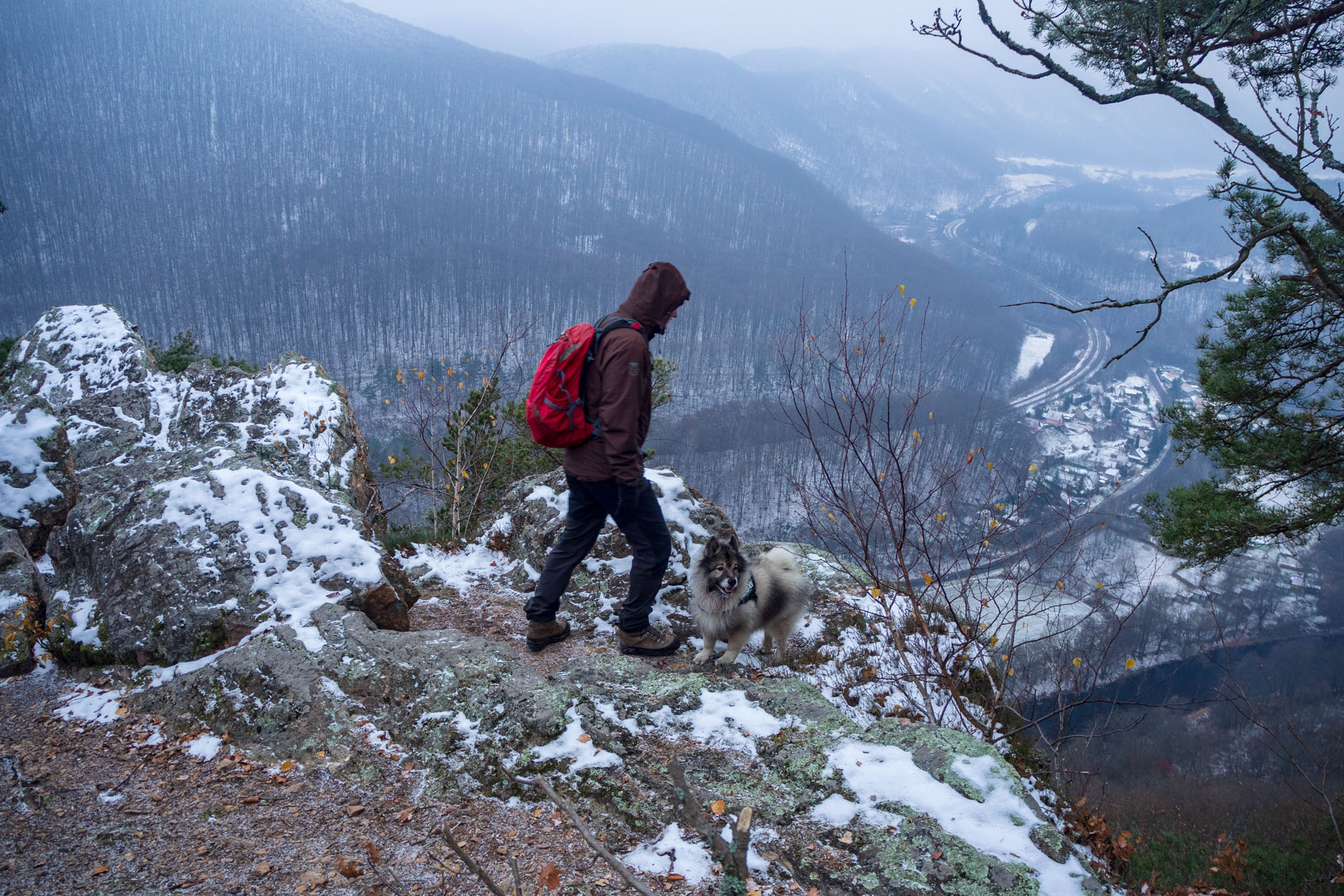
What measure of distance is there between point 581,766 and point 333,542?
99.8 inches

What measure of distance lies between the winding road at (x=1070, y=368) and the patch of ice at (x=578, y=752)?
42.9 m

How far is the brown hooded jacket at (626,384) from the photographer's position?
3.79 m

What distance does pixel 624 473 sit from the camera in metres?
3.90

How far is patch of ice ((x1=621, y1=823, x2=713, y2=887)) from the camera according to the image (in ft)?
8.38

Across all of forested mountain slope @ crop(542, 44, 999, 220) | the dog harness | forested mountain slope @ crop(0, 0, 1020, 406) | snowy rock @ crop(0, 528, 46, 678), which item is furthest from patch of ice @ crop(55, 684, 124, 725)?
forested mountain slope @ crop(542, 44, 999, 220)

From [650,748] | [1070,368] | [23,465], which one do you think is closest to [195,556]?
[23,465]

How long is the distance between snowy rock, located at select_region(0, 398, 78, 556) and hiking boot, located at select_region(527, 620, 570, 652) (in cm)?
407

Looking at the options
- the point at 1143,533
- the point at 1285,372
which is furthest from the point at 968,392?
the point at 1285,372

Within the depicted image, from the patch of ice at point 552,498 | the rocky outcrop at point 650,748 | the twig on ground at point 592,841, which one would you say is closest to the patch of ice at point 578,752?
the rocky outcrop at point 650,748

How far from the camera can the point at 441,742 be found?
128 inches

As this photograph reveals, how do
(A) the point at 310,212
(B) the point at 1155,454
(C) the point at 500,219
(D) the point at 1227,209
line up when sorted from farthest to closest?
1. (C) the point at 500,219
2. (A) the point at 310,212
3. (B) the point at 1155,454
4. (D) the point at 1227,209

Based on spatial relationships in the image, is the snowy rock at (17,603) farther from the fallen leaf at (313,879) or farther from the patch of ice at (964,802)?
the patch of ice at (964,802)

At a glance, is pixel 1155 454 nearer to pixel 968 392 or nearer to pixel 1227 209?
pixel 968 392

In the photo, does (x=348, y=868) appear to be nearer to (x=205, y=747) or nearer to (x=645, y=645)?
(x=205, y=747)
